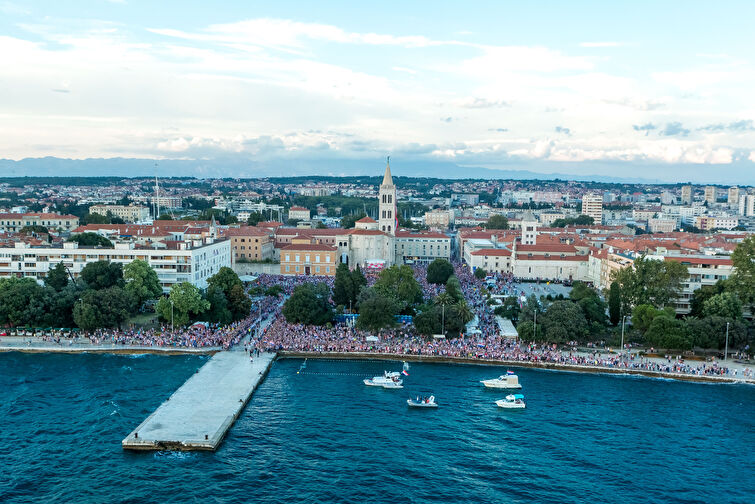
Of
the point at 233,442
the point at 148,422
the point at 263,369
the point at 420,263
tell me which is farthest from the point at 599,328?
the point at 420,263

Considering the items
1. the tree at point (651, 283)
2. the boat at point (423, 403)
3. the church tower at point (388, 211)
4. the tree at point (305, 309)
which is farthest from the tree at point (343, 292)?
the church tower at point (388, 211)

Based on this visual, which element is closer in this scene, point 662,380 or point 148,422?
point 148,422

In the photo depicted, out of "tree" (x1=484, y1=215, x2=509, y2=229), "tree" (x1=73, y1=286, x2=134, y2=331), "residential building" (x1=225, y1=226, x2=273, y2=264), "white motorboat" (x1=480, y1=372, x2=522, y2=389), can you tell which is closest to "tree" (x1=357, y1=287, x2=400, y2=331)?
"white motorboat" (x1=480, y1=372, x2=522, y2=389)

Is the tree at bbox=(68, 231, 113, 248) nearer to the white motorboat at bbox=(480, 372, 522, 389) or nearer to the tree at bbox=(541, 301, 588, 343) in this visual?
the white motorboat at bbox=(480, 372, 522, 389)

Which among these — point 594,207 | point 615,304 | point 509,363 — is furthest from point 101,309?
point 594,207

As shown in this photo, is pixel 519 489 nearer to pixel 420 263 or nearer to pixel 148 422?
pixel 148 422
